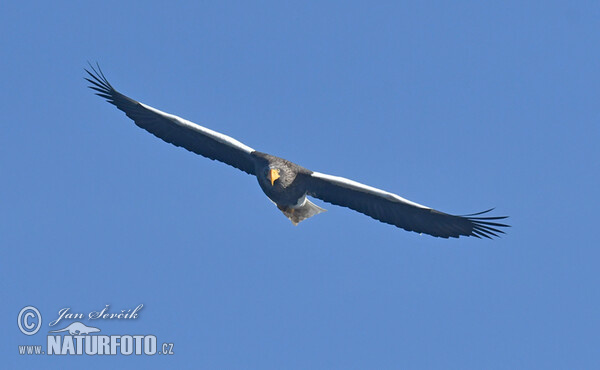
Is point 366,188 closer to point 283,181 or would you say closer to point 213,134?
point 283,181

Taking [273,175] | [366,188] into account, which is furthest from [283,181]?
[366,188]

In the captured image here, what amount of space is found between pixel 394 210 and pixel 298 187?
1.93m

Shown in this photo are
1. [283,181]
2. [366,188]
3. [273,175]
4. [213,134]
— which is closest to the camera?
[366,188]

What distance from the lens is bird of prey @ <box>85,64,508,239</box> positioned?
17.5m

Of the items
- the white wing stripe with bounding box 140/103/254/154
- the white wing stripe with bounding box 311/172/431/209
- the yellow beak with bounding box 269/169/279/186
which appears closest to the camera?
the white wing stripe with bounding box 311/172/431/209

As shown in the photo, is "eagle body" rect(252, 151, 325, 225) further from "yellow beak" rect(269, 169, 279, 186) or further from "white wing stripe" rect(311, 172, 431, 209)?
"white wing stripe" rect(311, 172, 431, 209)

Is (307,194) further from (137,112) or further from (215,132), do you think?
(137,112)

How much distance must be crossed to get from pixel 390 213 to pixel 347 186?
1.22 meters

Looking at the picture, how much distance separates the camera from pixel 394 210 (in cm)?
1784

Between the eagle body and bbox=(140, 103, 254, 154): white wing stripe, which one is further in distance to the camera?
bbox=(140, 103, 254, 154): white wing stripe

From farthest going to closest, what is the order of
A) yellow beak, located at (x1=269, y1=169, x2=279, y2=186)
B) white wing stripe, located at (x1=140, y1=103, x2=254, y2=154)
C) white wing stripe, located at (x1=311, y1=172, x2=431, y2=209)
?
white wing stripe, located at (x1=140, y1=103, x2=254, y2=154) → yellow beak, located at (x1=269, y1=169, x2=279, y2=186) → white wing stripe, located at (x1=311, y1=172, x2=431, y2=209)

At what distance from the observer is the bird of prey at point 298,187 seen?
1750 centimetres

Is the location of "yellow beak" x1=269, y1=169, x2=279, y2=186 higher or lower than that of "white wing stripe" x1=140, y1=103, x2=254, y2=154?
lower

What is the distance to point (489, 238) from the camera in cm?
1758
